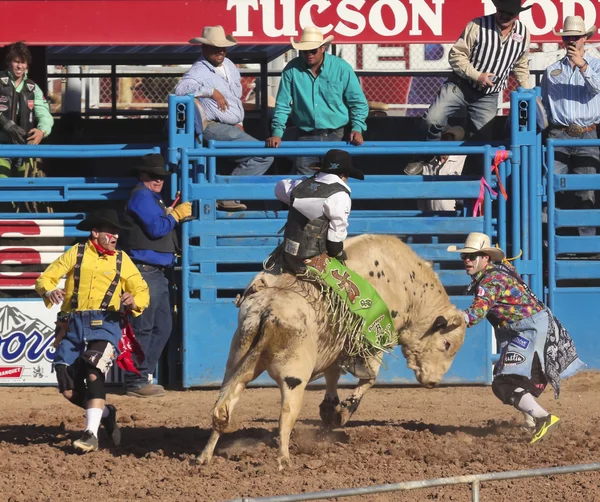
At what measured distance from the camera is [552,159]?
408 inches

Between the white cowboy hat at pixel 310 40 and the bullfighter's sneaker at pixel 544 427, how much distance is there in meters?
4.10

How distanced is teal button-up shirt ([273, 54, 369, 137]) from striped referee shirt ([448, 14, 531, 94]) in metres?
0.96

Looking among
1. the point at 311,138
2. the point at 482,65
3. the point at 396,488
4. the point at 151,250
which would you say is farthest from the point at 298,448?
the point at 482,65

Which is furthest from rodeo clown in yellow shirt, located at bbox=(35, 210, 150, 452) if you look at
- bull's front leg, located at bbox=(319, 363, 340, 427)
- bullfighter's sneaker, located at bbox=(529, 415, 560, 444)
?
bullfighter's sneaker, located at bbox=(529, 415, 560, 444)

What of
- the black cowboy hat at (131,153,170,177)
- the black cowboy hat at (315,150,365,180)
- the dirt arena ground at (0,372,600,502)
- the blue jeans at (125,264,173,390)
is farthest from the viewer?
the blue jeans at (125,264,173,390)

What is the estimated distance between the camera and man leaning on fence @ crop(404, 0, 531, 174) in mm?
10641

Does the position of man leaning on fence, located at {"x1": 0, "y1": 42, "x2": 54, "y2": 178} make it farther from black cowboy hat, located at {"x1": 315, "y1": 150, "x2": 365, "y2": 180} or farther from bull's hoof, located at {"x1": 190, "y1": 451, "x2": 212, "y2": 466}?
bull's hoof, located at {"x1": 190, "y1": 451, "x2": 212, "y2": 466}

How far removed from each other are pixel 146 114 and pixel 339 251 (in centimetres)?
655

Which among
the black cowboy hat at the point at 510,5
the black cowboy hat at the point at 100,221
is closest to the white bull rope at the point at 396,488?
the black cowboy hat at the point at 100,221

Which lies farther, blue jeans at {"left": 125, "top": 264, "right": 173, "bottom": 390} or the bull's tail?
blue jeans at {"left": 125, "top": 264, "right": 173, "bottom": 390}

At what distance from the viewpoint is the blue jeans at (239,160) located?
10.5m

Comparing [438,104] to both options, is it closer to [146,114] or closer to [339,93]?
[339,93]

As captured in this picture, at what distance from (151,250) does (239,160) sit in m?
1.36

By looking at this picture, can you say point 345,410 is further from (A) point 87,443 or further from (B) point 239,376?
(A) point 87,443
